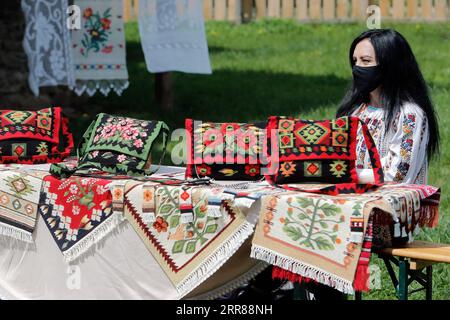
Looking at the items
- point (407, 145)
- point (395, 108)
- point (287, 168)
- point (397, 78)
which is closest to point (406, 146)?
point (407, 145)

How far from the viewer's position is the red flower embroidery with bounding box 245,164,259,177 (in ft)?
13.6

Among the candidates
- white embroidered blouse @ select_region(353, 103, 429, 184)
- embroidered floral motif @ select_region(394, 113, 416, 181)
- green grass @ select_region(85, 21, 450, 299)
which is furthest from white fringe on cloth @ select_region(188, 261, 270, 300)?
green grass @ select_region(85, 21, 450, 299)

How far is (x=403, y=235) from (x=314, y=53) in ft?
28.6

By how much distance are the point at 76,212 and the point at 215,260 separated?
0.72 m

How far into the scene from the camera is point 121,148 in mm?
4461

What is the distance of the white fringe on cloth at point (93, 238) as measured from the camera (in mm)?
4168

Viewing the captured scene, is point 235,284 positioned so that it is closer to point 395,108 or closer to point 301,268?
point 301,268

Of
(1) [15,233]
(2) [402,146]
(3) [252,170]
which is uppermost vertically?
(2) [402,146]

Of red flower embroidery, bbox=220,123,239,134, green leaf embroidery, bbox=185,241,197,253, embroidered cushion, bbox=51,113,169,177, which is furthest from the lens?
embroidered cushion, bbox=51,113,169,177

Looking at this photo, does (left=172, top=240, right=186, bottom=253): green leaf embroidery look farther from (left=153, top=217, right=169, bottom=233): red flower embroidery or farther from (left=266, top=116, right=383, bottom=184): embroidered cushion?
(left=266, top=116, right=383, bottom=184): embroidered cushion

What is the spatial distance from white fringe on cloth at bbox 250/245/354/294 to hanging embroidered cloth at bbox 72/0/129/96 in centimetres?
449

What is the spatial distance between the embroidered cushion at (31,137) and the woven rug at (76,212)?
0.48m

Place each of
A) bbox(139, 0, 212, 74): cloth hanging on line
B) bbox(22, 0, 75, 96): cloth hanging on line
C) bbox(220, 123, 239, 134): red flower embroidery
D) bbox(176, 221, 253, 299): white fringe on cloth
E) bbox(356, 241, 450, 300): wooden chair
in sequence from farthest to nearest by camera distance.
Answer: bbox(139, 0, 212, 74): cloth hanging on line → bbox(22, 0, 75, 96): cloth hanging on line → bbox(220, 123, 239, 134): red flower embroidery → bbox(176, 221, 253, 299): white fringe on cloth → bbox(356, 241, 450, 300): wooden chair

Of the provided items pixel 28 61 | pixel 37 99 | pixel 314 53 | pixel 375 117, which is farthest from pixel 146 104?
pixel 375 117
